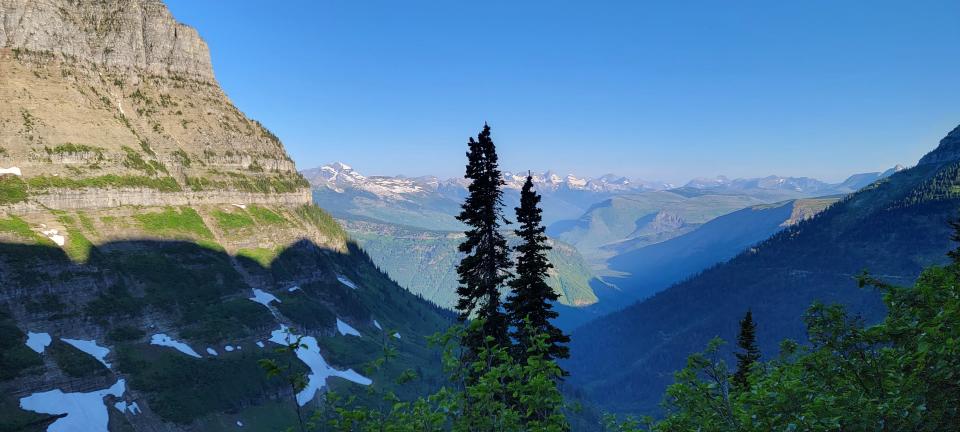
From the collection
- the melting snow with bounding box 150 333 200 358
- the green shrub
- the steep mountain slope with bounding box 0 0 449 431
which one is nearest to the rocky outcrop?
the steep mountain slope with bounding box 0 0 449 431

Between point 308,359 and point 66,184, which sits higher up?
point 66,184

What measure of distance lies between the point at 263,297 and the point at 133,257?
38.4 meters

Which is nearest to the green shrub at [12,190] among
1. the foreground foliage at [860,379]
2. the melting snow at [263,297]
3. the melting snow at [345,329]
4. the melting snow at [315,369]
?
the melting snow at [263,297]

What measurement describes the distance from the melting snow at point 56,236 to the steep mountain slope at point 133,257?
74 centimetres

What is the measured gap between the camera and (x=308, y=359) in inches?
6048

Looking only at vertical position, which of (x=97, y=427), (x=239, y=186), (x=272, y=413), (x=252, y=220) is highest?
(x=239, y=186)

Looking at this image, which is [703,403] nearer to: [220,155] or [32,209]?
[32,209]

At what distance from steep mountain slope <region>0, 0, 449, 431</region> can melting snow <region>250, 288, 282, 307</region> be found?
67cm

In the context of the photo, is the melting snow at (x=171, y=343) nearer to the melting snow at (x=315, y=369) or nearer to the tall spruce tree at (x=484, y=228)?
the melting snow at (x=315, y=369)

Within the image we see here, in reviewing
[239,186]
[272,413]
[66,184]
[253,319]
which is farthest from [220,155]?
[272,413]

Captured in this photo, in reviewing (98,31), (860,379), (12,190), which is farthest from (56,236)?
(860,379)

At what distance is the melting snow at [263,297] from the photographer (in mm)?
156675

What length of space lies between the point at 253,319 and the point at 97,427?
5543 centimetres

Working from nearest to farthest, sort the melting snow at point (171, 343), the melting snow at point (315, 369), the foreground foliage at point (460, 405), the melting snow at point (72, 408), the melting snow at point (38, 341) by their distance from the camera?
1. the foreground foliage at point (460, 405)
2. the melting snow at point (72, 408)
3. the melting snow at point (38, 341)
4. the melting snow at point (171, 343)
5. the melting snow at point (315, 369)
